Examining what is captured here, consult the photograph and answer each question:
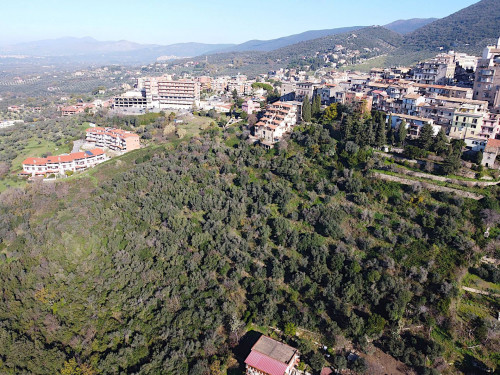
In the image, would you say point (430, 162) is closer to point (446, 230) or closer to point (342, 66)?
point (446, 230)

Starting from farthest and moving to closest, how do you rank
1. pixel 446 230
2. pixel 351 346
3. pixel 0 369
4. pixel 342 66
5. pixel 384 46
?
pixel 384 46
pixel 342 66
pixel 446 230
pixel 351 346
pixel 0 369

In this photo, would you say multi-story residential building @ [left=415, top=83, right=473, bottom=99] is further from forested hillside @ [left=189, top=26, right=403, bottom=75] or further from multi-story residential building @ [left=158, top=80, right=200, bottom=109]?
forested hillside @ [left=189, top=26, right=403, bottom=75]

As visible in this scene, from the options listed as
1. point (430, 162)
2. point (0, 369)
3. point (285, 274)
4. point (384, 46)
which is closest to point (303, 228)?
point (285, 274)

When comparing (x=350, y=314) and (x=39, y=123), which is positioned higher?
(x=39, y=123)

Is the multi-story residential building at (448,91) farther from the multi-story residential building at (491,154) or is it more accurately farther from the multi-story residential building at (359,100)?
the multi-story residential building at (491,154)

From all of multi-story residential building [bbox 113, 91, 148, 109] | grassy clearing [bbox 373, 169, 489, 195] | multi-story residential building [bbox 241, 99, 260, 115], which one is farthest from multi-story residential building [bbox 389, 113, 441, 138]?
multi-story residential building [bbox 113, 91, 148, 109]

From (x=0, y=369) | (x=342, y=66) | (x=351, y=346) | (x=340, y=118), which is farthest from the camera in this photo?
(x=342, y=66)

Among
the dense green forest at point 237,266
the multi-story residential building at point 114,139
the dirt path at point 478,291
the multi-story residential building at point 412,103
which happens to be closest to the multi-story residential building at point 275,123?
the dense green forest at point 237,266
